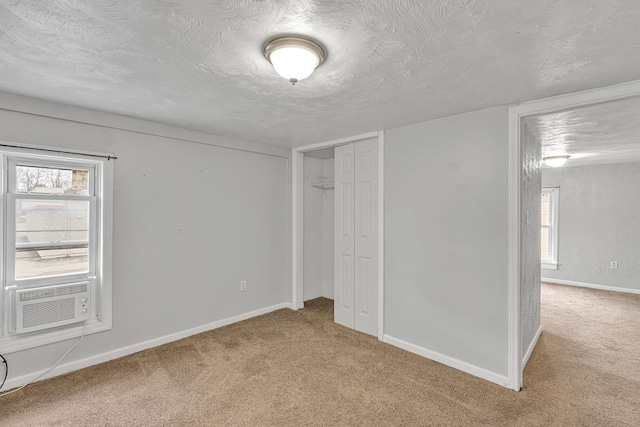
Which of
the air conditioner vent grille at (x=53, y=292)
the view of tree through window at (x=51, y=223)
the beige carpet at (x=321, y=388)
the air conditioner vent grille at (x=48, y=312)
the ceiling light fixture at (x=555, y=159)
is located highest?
the ceiling light fixture at (x=555, y=159)

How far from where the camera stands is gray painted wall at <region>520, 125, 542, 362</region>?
2723 millimetres

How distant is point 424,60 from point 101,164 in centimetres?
282

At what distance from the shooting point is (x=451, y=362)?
2773mm

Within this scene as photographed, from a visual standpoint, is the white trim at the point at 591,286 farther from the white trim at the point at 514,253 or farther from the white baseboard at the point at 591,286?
the white trim at the point at 514,253

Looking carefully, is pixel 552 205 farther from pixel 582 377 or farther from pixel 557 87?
pixel 557 87

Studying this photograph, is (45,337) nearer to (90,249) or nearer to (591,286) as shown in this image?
(90,249)

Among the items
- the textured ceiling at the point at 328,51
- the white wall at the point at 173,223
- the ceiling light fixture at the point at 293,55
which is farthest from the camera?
the white wall at the point at 173,223

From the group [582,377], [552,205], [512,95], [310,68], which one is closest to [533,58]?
[512,95]

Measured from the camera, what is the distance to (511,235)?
8.05ft

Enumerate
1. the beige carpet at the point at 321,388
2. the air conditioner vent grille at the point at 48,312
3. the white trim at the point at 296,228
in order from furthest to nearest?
1. the white trim at the point at 296,228
2. the air conditioner vent grille at the point at 48,312
3. the beige carpet at the point at 321,388

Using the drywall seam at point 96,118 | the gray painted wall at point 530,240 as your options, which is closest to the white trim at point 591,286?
the gray painted wall at point 530,240

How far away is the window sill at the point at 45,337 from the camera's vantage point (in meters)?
2.38

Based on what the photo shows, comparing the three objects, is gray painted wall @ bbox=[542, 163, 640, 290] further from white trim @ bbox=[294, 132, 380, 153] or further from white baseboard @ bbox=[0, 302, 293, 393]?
white baseboard @ bbox=[0, 302, 293, 393]

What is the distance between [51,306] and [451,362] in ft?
11.4
